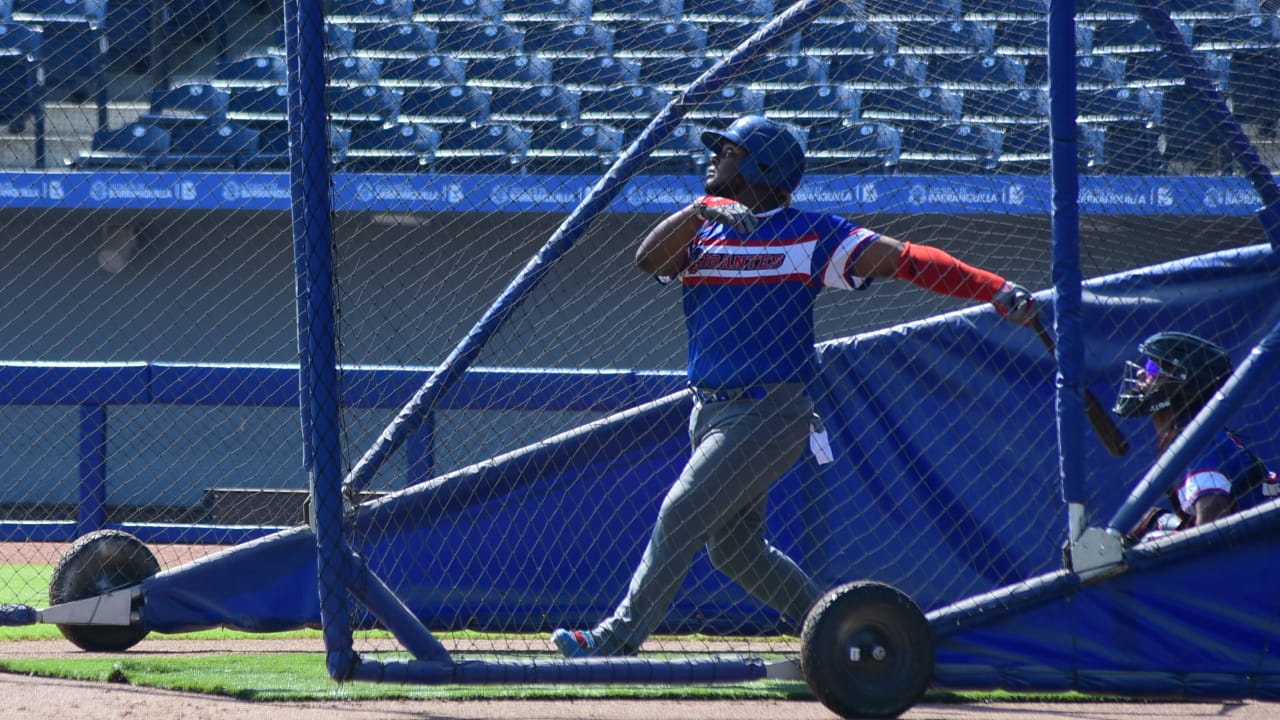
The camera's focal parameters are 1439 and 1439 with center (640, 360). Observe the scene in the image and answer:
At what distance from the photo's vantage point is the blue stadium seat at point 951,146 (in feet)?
24.5

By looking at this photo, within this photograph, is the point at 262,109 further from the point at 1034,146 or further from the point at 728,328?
the point at 728,328

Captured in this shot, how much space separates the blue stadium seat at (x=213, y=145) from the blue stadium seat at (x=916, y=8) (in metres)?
4.54

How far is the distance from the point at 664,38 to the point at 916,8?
2.04 metres

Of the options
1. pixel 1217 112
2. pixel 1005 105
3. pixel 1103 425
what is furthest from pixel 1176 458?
pixel 1005 105

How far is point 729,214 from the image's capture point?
13.7 feet

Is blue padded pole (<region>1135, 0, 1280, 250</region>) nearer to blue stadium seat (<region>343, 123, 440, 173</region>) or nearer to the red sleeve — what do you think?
the red sleeve

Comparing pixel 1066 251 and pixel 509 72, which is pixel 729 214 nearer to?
pixel 1066 251

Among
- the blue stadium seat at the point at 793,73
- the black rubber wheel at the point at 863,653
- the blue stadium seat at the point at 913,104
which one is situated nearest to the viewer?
the black rubber wheel at the point at 863,653

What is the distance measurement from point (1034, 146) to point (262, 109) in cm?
528

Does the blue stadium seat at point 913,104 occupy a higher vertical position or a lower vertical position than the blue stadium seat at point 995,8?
lower

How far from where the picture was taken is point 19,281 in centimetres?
1061

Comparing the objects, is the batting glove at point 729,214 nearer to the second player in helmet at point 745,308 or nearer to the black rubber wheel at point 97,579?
the second player in helmet at point 745,308

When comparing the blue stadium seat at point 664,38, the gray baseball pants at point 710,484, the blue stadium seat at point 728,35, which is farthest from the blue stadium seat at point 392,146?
the gray baseball pants at point 710,484

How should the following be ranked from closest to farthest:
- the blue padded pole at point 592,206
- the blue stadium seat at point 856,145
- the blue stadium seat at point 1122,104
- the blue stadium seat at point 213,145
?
the blue padded pole at point 592,206 < the blue stadium seat at point 1122,104 < the blue stadium seat at point 856,145 < the blue stadium seat at point 213,145
